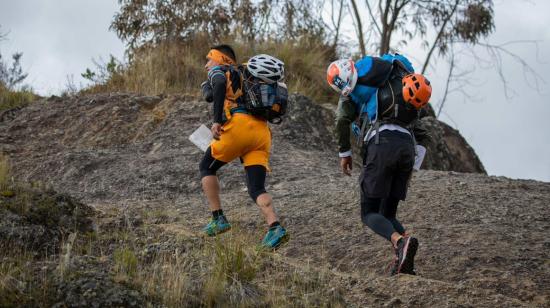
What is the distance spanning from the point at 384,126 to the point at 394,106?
16 cm

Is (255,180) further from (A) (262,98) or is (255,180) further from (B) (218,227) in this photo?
(A) (262,98)

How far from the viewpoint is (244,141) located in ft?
24.9

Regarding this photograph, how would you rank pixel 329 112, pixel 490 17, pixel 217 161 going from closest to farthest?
pixel 217 161 → pixel 329 112 → pixel 490 17

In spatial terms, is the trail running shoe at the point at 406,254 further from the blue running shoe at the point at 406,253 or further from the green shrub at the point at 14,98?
the green shrub at the point at 14,98

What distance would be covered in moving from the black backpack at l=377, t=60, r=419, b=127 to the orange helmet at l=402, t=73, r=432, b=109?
55 mm

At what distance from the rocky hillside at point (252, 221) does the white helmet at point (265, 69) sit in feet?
4.20

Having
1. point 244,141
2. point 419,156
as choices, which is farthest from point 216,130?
point 419,156

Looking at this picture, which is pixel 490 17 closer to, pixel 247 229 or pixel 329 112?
pixel 329 112

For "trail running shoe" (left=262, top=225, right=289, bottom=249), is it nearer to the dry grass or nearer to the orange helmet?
the orange helmet

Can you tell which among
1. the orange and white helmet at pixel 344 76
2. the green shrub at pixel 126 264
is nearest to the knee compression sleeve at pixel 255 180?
the orange and white helmet at pixel 344 76

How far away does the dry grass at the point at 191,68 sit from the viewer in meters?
15.7

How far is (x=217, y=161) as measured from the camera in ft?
25.5

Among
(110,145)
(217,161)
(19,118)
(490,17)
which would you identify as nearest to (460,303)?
(217,161)

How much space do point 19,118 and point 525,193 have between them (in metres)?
8.11
